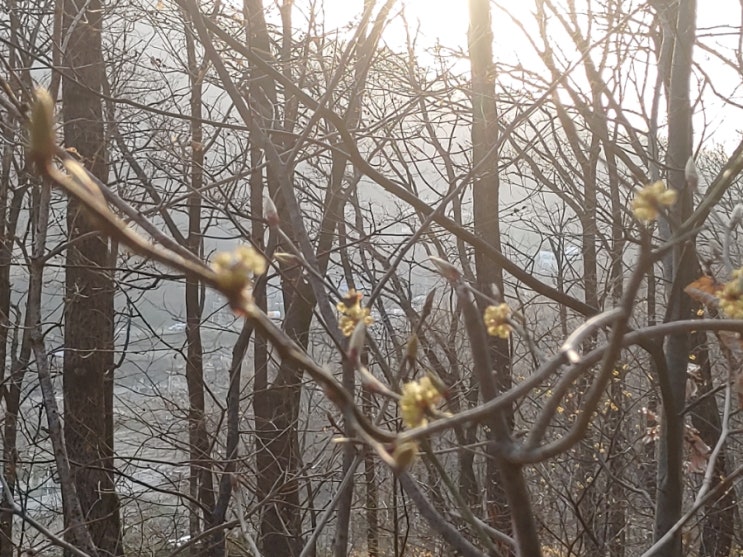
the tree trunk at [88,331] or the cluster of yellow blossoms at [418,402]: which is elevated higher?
the tree trunk at [88,331]

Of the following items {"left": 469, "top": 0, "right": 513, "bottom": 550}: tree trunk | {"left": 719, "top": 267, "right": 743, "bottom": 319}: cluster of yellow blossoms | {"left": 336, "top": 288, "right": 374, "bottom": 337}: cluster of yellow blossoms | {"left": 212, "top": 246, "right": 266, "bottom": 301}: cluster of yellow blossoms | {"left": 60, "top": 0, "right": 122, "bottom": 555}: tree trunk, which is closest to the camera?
{"left": 212, "top": 246, "right": 266, "bottom": 301}: cluster of yellow blossoms

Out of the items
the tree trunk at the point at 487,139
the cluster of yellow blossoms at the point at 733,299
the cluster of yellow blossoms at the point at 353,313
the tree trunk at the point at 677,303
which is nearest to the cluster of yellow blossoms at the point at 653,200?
the cluster of yellow blossoms at the point at 733,299

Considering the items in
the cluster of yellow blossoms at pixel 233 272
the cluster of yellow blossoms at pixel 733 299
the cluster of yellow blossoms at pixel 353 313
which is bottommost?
the cluster of yellow blossoms at pixel 233 272

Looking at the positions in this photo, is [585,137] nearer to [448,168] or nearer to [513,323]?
[448,168]

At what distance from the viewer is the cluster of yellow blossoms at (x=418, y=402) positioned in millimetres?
603

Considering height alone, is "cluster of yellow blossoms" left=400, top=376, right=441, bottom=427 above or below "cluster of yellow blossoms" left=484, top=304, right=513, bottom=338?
below

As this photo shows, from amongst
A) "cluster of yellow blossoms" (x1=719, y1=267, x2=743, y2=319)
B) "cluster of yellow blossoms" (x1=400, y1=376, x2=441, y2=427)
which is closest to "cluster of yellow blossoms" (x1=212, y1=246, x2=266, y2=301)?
"cluster of yellow blossoms" (x1=400, y1=376, x2=441, y2=427)

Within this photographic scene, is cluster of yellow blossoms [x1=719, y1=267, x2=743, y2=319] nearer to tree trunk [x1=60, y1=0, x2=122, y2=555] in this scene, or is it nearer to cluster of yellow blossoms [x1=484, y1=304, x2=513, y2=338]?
cluster of yellow blossoms [x1=484, y1=304, x2=513, y2=338]

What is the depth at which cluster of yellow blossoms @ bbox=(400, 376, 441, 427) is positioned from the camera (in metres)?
0.60

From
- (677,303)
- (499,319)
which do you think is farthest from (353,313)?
(677,303)

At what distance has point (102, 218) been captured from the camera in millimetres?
433

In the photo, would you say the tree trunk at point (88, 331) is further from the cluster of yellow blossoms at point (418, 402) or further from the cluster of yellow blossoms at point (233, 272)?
the cluster of yellow blossoms at point (233, 272)

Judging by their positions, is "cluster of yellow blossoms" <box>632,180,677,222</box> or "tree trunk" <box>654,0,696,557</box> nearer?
"cluster of yellow blossoms" <box>632,180,677,222</box>

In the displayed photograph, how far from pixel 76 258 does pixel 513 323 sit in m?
5.71
